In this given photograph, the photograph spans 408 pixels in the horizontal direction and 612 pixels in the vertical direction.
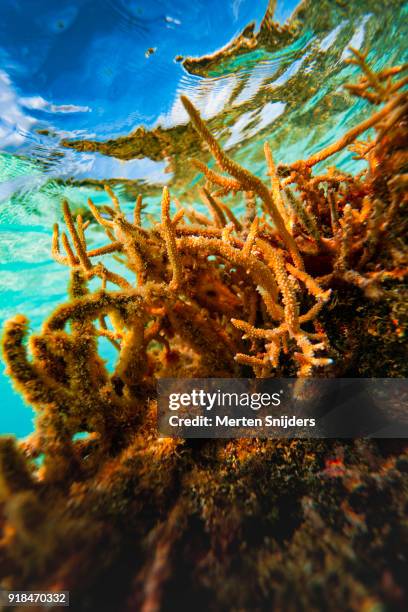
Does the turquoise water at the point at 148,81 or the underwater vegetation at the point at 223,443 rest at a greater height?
the turquoise water at the point at 148,81

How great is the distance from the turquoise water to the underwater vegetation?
2.77 ft

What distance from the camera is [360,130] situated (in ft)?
6.79

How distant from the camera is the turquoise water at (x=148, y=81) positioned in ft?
13.4

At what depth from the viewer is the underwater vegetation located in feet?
4.06

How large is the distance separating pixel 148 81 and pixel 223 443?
605cm

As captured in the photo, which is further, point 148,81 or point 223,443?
point 148,81

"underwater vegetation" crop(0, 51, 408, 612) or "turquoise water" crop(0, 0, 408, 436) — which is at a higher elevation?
"turquoise water" crop(0, 0, 408, 436)

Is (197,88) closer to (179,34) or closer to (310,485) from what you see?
(179,34)

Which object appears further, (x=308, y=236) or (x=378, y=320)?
(x=308, y=236)

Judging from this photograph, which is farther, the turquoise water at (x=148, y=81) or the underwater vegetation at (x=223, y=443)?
the turquoise water at (x=148, y=81)

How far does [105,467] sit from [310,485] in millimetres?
1360

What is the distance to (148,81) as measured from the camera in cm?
503

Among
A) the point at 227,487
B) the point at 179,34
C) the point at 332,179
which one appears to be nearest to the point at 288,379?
the point at 227,487

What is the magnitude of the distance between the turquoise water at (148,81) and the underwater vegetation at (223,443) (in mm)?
844
